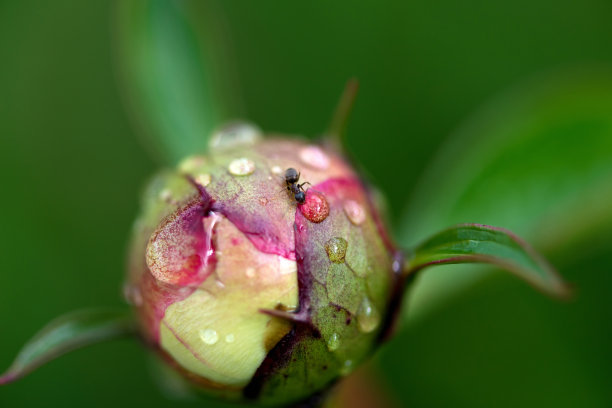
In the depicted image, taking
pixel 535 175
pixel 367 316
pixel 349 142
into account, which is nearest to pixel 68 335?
pixel 367 316

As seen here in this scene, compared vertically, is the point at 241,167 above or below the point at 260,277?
above

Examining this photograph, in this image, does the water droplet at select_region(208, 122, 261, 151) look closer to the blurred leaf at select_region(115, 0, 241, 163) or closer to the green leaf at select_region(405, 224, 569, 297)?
the green leaf at select_region(405, 224, 569, 297)

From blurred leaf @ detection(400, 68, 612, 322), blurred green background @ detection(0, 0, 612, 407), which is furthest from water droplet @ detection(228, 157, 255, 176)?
blurred green background @ detection(0, 0, 612, 407)

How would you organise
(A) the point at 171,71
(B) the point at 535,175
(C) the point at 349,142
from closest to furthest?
(B) the point at 535,175 < (A) the point at 171,71 < (C) the point at 349,142

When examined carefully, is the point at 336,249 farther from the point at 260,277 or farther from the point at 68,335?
the point at 68,335

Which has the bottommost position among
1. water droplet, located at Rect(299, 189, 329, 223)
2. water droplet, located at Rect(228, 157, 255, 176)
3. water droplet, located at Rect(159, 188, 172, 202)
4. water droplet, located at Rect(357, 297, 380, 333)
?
water droplet, located at Rect(357, 297, 380, 333)
